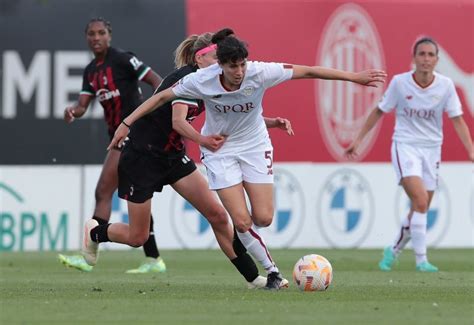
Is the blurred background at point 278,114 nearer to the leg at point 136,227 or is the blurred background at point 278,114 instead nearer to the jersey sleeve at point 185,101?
the leg at point 136,227

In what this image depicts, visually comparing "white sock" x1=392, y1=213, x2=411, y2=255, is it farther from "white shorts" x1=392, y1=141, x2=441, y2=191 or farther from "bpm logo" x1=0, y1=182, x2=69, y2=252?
"bpm logo" x1=0, y1=182, x2=69, y2=252

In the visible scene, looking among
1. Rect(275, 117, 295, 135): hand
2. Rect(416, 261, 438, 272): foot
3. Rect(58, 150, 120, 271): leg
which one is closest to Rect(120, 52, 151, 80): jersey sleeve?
Rect(58, 150, 120, 271): leg

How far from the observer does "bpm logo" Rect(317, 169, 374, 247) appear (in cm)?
1927

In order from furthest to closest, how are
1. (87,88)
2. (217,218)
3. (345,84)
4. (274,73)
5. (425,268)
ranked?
(345,84) < (87,88) < (425,268) < (217,218) < (274,73)

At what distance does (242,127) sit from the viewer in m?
10.3

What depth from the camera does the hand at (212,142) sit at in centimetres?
1006

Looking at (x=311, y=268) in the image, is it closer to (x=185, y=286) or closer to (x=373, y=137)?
(x=185, y=286)

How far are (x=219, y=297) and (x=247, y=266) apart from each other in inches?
31.0

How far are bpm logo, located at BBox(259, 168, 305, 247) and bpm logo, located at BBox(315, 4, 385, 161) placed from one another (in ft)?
3.21

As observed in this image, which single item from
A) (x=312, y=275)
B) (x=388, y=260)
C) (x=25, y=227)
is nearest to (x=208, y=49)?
(x=312, y=275)

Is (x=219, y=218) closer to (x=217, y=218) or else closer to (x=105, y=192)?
(x=217, y=218)

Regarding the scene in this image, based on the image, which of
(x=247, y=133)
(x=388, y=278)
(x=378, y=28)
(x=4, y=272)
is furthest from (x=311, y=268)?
(x=378, y=28)

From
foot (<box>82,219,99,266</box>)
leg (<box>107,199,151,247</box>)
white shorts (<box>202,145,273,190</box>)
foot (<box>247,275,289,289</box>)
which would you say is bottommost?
foot (<box>247,275,289,289</box>)

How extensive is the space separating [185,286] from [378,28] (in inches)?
386
